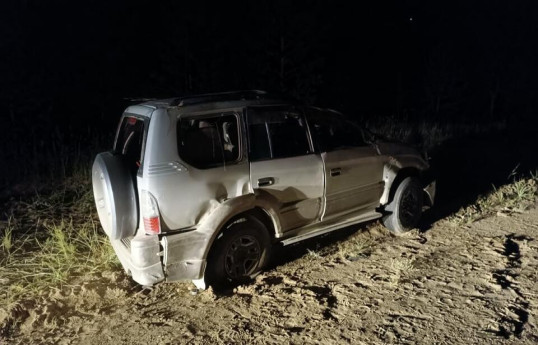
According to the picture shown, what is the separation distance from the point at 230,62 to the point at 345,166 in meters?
18.5

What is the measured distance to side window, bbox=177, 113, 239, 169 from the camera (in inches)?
154

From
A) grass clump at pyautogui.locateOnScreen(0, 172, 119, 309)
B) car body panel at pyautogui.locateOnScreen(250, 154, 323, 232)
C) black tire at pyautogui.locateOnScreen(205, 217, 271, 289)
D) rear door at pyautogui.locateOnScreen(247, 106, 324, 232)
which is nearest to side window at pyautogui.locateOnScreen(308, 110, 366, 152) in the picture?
rear door at pyautogui.locateOnScreen(247, 106, 324, 232)

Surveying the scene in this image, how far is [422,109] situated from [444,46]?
4809 mm

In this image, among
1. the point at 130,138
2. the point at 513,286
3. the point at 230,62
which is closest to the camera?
the point at 513,286

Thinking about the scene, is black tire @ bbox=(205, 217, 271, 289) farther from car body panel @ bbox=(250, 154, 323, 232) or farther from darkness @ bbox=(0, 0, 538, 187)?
darkness @ bbox=(0, 0, 538, 187)

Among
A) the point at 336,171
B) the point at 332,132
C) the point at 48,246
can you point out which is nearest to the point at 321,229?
the point at 336,171

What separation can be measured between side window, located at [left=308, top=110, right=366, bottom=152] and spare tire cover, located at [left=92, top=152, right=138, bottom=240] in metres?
1.99

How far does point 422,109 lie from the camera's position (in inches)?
1305

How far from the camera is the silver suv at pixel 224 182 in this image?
12.4 feet

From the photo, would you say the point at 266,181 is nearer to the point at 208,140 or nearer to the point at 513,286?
the point at 208,140

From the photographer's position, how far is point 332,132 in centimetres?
517

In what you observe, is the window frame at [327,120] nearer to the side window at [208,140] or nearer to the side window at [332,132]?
the side window at [332,132]

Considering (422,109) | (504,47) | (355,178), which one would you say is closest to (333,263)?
(355,178)

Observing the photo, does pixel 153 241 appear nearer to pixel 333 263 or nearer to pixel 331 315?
pixel 331 315
